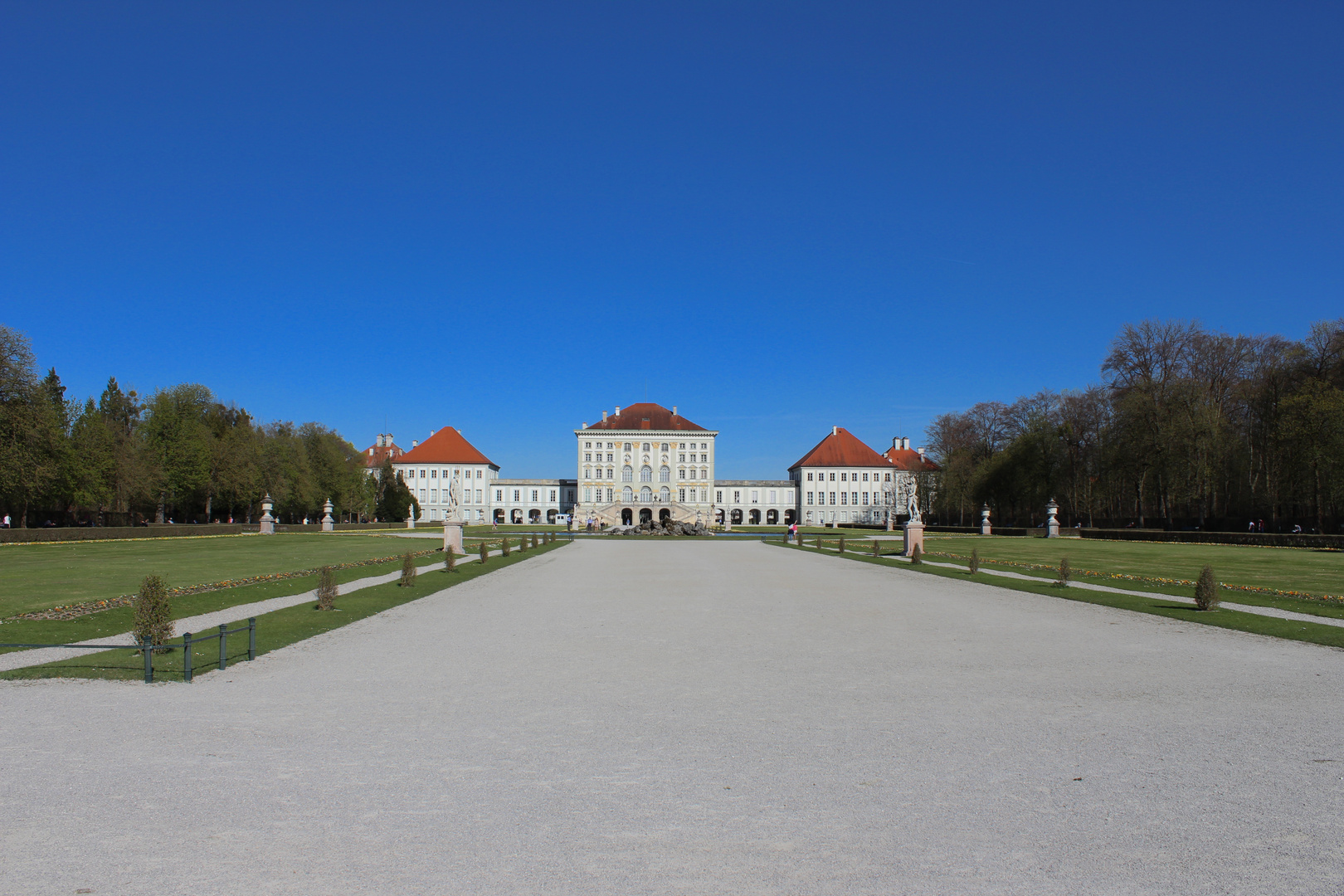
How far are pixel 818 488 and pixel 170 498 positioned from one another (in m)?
80.5

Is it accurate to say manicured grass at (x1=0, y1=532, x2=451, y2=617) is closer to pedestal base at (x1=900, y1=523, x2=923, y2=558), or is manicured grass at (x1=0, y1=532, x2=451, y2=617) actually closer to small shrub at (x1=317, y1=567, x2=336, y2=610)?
small shrub at (x1=317, y1=567, x2=336, y2=610)

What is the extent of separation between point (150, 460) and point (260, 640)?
51.9m

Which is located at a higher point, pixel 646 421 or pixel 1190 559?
pixel 646 421

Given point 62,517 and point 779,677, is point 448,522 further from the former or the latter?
point 62,517

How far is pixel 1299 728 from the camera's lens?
7.17m

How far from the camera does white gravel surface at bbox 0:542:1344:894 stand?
171 inches

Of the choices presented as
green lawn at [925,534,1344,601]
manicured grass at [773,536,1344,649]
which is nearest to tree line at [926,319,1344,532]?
green lawn at [925,534,1344,601]

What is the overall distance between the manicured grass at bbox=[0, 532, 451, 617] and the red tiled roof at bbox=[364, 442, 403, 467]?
260 ft

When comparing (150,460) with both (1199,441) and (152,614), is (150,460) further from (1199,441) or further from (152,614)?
(1199,441)

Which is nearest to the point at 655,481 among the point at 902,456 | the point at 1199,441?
the point at 902,456

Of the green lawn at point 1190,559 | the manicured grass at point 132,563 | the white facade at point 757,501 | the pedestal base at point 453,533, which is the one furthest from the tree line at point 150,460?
the white facade at point 757,501

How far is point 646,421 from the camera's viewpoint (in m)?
113

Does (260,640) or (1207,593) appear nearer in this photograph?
(260,640)

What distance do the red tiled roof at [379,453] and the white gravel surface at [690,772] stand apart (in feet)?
384
